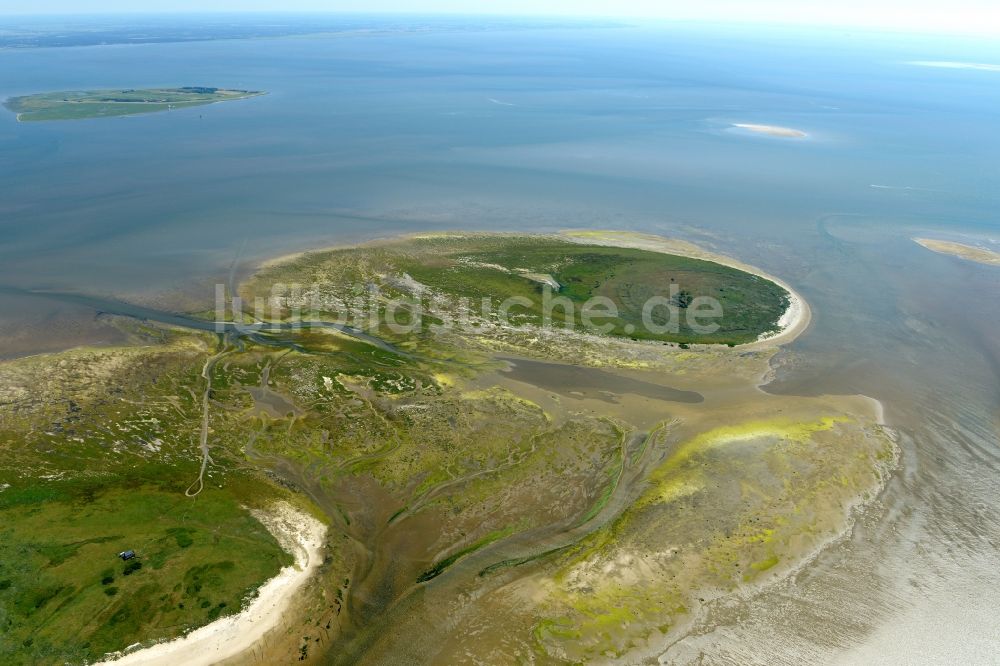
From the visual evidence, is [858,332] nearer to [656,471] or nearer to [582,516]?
[656,471]

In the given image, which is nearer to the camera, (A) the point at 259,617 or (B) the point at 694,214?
(A) the point at 259,617

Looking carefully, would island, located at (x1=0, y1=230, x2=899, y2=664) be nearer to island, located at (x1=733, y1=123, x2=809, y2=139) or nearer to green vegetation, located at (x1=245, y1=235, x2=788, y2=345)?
green vegetation, located at (x1=245, y1=235, x2=788, y2=345)

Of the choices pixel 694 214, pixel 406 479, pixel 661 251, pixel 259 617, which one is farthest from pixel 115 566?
pixel 694 214

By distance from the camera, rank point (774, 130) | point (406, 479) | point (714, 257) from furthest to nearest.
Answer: point (774, 130) < point (714, 257) < point (406, 479)

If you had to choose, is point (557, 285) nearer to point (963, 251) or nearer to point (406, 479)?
point (406, 479)

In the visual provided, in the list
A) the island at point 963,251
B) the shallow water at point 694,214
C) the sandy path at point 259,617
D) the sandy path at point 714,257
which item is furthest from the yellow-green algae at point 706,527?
the island at point 963,251

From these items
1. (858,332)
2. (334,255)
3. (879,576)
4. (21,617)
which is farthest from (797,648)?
(334,255)

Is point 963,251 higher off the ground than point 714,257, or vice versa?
point 963,251

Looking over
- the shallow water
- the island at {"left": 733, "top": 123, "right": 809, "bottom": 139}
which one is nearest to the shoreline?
the shallow water
